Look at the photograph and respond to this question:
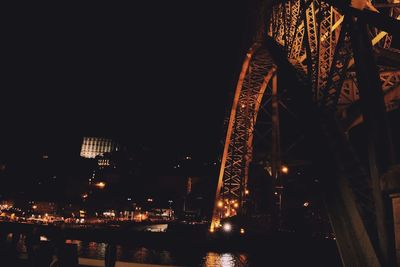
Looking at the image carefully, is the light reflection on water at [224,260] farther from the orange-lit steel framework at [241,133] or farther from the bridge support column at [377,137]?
the bridge support column at [377,137]

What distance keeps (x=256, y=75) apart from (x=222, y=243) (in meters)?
11.7

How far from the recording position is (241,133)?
73.2ft

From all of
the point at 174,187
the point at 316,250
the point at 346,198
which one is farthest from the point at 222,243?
the point at 174,187

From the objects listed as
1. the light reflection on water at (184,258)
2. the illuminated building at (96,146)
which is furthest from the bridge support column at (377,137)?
the illuminated building at (96,146)

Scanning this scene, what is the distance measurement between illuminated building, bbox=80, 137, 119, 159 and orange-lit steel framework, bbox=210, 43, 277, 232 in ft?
340

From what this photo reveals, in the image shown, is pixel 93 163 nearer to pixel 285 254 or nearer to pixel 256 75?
pixel 256 75

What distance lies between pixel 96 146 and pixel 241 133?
4243 inches

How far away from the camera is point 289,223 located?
22.7 meters

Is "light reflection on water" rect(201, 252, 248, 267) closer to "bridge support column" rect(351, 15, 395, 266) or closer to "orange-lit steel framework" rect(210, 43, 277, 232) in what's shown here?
"orange-lit steel framework" rect(210, 43, 277, 232)

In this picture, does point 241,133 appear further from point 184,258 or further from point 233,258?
point 184,258

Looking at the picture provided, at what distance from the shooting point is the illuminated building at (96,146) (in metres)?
121

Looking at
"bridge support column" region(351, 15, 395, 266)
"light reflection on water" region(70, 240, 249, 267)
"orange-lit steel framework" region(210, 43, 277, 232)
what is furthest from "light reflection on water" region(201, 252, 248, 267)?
"bridge support column" region(351, 15, 395, 266)

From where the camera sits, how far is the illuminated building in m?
121

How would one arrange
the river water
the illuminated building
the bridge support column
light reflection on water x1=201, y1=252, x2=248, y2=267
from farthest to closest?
the illuminated building → the river water → light reflection on water x1=201, y1=252, x2=248, y2=267 → the bridge support column
